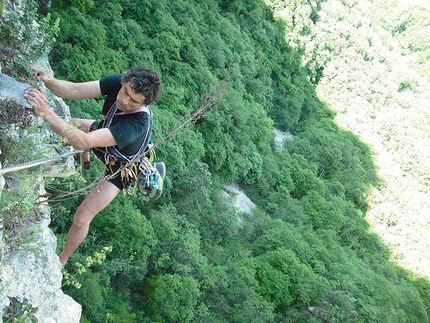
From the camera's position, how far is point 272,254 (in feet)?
77.7

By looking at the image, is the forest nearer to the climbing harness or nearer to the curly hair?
the climbing harness

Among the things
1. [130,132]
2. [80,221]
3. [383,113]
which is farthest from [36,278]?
[383,113]

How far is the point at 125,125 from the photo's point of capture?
380 cm

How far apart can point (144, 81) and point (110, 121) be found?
59cm

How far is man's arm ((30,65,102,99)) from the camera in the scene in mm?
4234

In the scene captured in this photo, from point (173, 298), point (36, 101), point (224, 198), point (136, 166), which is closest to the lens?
point (36, 101)

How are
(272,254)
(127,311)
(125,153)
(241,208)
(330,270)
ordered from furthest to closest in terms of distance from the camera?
(241,208)
(330,270)
(272,254)
(127,311)
(125,153)

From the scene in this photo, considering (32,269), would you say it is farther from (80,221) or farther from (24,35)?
(24,35)

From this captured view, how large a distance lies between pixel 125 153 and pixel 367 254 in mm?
34258

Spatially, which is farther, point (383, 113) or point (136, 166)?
point (383, 113)

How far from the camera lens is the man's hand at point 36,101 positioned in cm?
346

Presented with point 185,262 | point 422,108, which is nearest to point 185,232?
point 185,262

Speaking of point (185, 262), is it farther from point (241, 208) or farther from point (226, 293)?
point (241, 208)

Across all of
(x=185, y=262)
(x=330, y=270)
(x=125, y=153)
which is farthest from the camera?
(x=330, y=270)
